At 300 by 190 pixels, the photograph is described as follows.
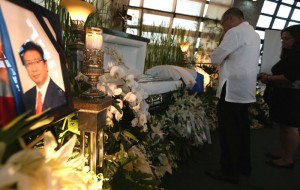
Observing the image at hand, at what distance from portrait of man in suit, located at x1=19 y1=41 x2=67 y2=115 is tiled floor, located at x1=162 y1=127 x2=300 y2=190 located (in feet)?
5.06

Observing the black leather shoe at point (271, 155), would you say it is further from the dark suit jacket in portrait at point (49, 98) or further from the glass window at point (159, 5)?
the glass window at point (159, 5)

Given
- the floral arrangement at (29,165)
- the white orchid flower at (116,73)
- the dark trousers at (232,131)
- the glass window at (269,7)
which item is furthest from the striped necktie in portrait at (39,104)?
the glass window at (269,7)

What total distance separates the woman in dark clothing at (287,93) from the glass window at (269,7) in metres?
5.78

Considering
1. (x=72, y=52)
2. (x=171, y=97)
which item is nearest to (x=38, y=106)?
(x=72, y=52)

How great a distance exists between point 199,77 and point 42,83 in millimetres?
2917

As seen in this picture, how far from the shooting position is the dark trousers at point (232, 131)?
219 cm

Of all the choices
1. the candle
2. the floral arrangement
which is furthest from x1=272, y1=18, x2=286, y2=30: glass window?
the floral arrangement

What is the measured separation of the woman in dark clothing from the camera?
7.95 feet

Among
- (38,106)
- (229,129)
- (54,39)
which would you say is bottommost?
(229,129)

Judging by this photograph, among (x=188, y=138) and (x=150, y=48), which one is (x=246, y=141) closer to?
(x=188, y=138)

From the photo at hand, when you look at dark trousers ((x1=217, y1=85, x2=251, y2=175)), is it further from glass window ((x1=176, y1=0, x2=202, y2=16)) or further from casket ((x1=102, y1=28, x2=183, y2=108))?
glass window ((x1=176, y1=0, x2=202, y2=16))

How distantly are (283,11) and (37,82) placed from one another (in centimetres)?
896

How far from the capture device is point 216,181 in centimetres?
225

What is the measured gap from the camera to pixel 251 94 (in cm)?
220
